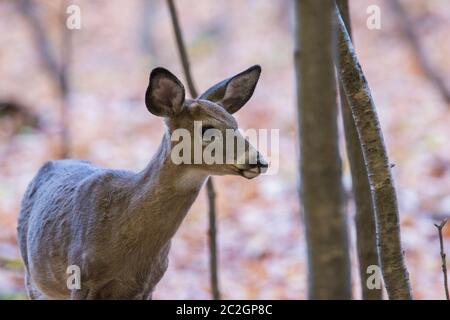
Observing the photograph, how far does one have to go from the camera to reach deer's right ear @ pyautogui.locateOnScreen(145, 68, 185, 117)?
3922 millimetres

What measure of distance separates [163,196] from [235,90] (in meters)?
0.69

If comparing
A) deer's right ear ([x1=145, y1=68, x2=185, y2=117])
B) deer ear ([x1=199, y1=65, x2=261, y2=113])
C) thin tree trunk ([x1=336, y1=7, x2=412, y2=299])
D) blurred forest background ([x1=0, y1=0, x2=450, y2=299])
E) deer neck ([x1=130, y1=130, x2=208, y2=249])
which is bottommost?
thin tree trunk ([x1=336, y1=7, x2=412, y2=299])

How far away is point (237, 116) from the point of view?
1488cm

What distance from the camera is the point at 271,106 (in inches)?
626

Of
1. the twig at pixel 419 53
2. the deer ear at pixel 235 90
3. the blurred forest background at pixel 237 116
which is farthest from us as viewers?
the twig at pixel 419 53

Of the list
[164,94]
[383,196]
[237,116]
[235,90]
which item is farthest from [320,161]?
[237,116]

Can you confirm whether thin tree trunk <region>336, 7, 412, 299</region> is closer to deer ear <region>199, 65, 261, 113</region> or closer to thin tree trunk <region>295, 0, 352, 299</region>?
deer ear <region>199, 65, 261, 113</region>

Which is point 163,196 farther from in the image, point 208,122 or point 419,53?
point 419,53

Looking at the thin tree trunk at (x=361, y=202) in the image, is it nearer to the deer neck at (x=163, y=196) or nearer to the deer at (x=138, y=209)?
the deer at (x=138, y=209)

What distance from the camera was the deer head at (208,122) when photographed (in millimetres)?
3836

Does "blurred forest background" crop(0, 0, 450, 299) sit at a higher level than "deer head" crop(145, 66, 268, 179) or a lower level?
higher

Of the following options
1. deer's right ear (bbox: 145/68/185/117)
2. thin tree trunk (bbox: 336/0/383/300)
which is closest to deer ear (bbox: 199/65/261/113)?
deer's right ear (bbox: 145/68/185/117)

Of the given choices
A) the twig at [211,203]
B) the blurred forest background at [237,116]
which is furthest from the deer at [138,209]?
the blurred forest background at [237,116]

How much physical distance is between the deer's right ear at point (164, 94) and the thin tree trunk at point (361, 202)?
1.19 meters
